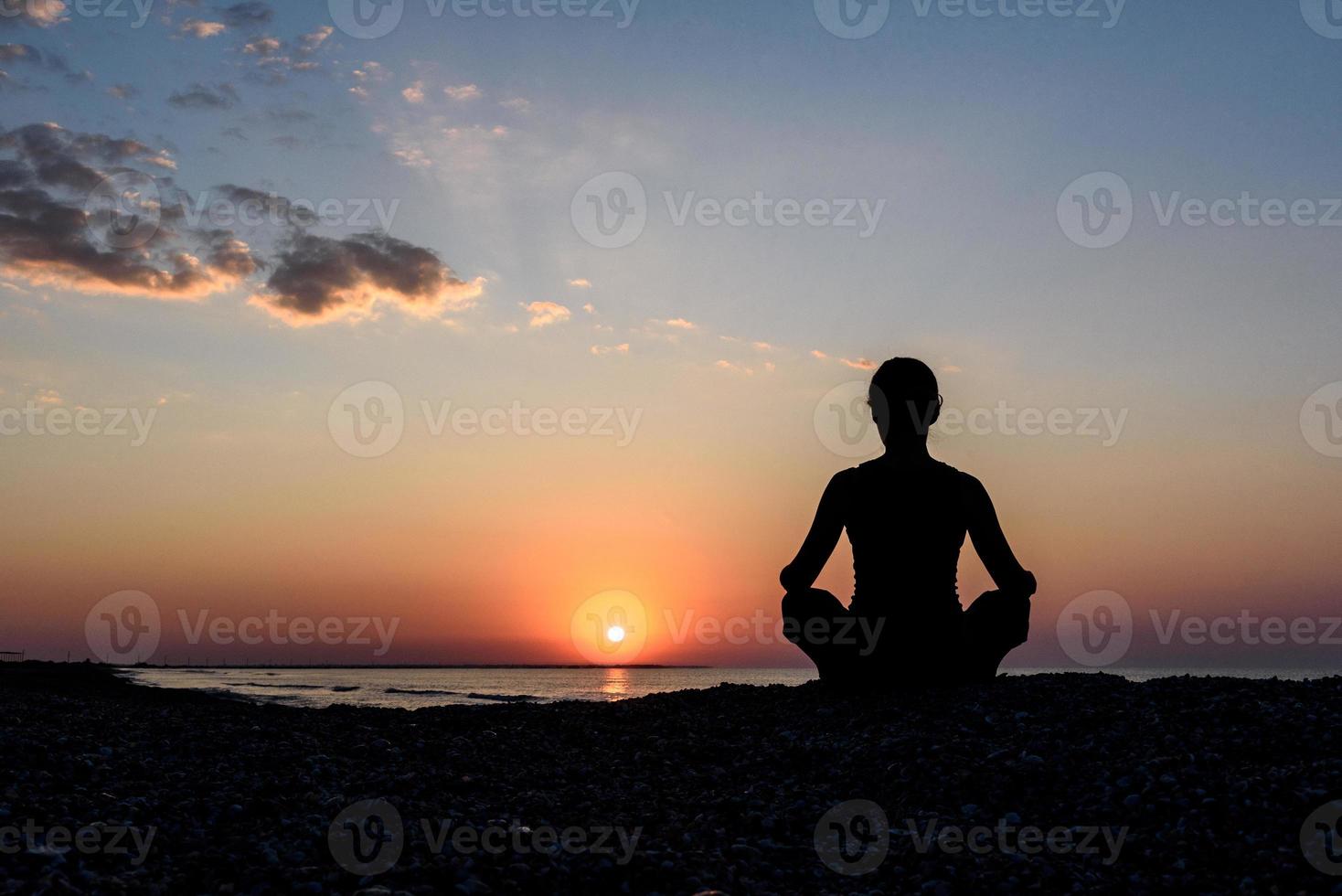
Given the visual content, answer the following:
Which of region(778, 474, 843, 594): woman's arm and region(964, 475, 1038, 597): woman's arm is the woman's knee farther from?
region(964, 475, 1038, 597): woman's arm

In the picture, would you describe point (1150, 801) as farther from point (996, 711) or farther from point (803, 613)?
point (803, 613)

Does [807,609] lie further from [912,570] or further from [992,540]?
[992,540]

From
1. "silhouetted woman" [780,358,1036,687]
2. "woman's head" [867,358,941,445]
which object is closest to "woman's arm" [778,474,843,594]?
"silhouetted woman" [780,358,1036,687]

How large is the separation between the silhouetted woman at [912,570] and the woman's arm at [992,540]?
0.01m

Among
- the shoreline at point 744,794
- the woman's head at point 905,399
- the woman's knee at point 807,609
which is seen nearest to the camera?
the shoreline at point 744,794

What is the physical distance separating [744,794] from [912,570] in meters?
3.68

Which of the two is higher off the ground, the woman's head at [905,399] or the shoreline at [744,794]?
the woman's head at [905,399]

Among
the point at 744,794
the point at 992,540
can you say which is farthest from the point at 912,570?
the point at 744,794

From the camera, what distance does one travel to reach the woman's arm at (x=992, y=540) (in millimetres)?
10562

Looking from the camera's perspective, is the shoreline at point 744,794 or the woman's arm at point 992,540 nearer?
the shoreline at point 744,794

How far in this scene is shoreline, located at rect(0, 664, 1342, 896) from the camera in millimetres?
5977

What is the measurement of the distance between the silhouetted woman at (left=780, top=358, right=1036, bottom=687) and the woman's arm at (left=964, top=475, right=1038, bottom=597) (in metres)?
0.01

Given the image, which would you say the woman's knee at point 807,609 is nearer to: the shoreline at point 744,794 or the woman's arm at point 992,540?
the shoreline at point 744,794

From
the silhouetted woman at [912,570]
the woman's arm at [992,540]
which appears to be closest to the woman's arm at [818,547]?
the silhouetted woman at [912,570]
